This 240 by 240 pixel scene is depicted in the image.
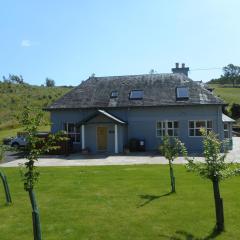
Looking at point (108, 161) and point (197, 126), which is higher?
point (197, 126)

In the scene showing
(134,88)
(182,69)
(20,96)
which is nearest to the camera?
(134,88)

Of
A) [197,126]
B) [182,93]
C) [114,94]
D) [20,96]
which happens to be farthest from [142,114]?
[20,96]

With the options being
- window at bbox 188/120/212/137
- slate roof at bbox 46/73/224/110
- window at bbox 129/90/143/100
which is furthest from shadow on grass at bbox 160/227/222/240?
window at bbox 129/90/143/100

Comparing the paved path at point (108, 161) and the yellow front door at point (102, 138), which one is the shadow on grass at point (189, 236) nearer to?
the paved path at point (108, 161)

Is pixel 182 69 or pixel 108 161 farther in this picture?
pixel 182 69

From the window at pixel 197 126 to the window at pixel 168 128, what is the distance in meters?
1.14

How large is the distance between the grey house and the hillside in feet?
105

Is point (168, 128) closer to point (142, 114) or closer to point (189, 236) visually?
point (142, 114)

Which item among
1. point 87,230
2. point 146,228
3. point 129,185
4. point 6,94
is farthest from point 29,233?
point 6,94

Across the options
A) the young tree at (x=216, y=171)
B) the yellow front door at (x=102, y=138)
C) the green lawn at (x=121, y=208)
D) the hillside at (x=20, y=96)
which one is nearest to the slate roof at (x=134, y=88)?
the yellow front door at (x=102, y=138)

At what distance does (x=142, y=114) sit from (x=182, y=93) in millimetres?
3752

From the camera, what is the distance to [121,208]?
12547 mm

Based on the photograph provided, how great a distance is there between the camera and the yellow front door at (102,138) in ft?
111

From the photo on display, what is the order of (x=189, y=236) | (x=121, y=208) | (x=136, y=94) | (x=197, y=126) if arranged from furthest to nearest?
(x=136, y=94) < (x=197, y=126) < (x=121, y=208) < (x=189, y=236)
